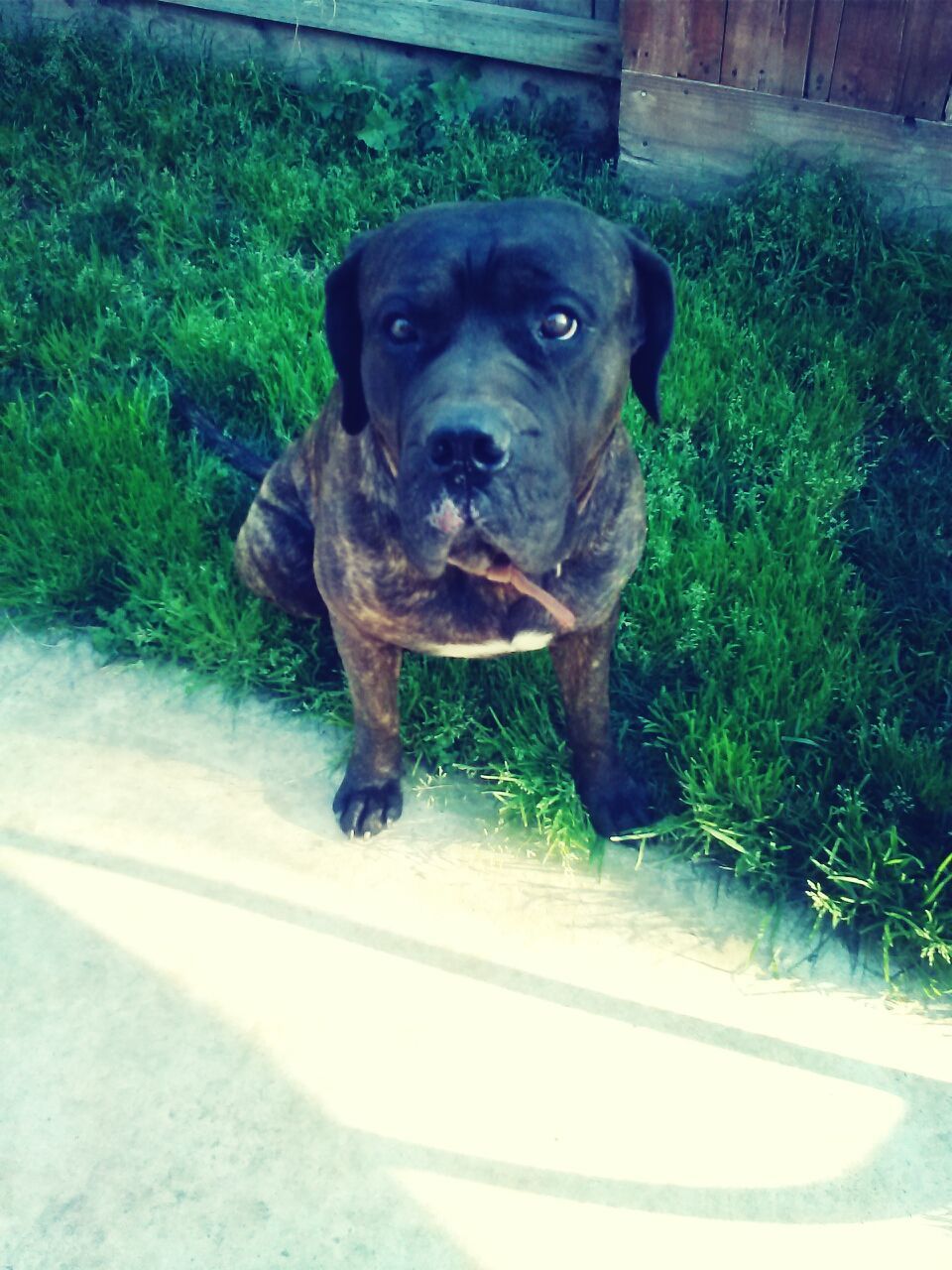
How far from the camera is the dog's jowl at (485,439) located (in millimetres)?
1808

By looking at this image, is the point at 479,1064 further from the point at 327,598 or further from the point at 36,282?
the point at 36,282

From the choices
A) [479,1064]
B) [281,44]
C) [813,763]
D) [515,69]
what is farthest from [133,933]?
[281,44]

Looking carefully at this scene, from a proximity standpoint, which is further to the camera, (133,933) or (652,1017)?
(133,933)

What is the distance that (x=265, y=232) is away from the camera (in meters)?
4.05

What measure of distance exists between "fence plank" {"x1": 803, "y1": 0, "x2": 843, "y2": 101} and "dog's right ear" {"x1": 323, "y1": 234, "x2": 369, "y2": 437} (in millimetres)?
2438

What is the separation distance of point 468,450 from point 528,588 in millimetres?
355

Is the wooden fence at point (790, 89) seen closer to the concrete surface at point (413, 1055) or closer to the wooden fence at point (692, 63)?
the wooden fence at point (692, 63)

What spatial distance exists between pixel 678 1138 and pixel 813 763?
932 millimetres

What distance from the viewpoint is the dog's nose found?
1.72 m

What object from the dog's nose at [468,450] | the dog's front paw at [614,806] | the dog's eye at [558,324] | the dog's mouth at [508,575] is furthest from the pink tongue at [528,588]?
the dog's front paw at [614,806]

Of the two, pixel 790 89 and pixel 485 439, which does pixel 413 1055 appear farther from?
pixel 790 89

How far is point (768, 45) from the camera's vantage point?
386cm

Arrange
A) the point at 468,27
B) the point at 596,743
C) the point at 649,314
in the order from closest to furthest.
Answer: the point at 649,314
the point at 596,743
the point at 468,27

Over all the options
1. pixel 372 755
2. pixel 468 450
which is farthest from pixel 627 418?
pixel 468 450
